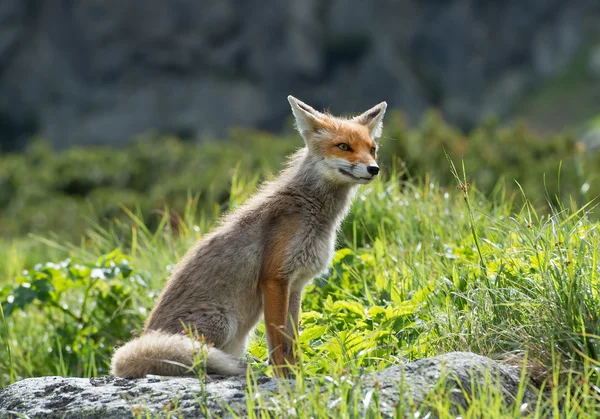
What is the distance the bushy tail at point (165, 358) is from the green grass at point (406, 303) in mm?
181

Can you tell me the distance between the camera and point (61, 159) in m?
17.7

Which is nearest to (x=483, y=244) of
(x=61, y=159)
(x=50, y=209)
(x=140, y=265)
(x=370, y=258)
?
(x=370, y=258)

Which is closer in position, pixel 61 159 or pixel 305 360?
pixel 305 360

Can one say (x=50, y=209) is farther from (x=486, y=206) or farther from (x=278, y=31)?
(x=278, y=31)

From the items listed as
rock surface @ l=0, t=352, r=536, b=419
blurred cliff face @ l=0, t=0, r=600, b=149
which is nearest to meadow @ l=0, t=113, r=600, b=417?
rock surface @ l=0, t=352, r=536, b=419

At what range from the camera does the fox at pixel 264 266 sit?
407 cm

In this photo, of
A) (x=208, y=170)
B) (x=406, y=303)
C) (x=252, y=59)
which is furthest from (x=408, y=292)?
(x=252, y=59)

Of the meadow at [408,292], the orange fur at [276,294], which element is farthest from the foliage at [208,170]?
the orange fur at [276,294]

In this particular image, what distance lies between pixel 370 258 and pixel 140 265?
2.08m

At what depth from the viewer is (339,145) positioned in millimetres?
4766

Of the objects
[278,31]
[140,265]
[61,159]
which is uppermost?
[278,31]

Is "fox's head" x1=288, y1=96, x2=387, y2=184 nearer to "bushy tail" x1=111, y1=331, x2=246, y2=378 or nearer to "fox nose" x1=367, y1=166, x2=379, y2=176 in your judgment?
"fox nose" x1=367, y1=166, x2=379, y2=176

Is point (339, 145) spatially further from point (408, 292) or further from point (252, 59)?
point (252, 59)

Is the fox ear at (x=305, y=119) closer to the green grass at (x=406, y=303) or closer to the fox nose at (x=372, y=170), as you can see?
the fox nose at (x=372, y=170)
